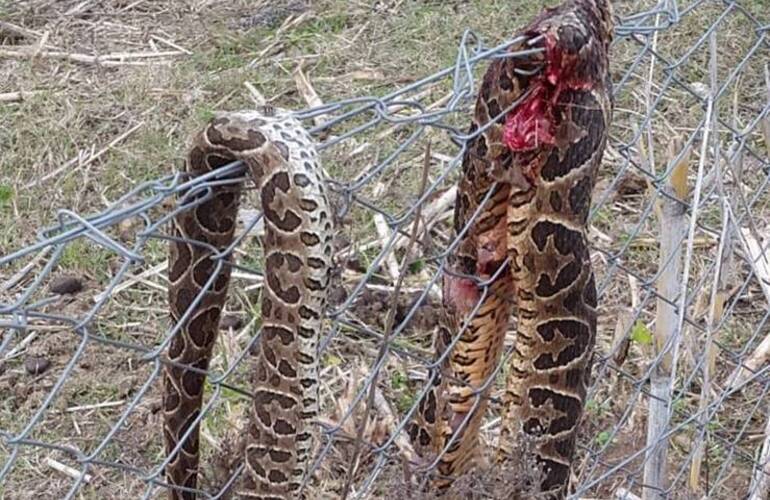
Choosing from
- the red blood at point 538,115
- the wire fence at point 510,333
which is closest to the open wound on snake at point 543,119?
the red blood at point 538,115

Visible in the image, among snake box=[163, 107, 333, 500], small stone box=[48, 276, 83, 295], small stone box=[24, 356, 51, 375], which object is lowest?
small stone box=[48, 276, 83, 295]

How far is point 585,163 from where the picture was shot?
2750mm

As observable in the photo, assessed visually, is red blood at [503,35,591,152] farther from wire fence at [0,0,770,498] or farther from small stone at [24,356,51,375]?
small stone at [24,356,51,375]

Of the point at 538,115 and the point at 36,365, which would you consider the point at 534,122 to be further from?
the point at 36,365

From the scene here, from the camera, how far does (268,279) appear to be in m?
2.50

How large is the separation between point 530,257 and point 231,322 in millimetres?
2173

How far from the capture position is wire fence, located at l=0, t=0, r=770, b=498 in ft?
11.3

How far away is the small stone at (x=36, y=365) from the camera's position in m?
4.61

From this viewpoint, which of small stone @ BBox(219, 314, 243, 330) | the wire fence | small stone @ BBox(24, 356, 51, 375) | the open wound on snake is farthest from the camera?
small stone @ BBox(219, 314, 243, 330)

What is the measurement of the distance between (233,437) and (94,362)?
1.21 metres

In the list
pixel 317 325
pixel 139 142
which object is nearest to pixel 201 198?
pixel 317 325

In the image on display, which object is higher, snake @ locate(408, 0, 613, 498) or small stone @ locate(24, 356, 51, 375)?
snake @ locate(408, 0, 613, 498)

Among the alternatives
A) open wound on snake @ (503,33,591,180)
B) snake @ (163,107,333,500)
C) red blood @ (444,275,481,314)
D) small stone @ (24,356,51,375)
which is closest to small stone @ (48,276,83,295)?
small stone @ (24,356,51,375)

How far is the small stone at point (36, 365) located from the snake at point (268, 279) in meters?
1.91
